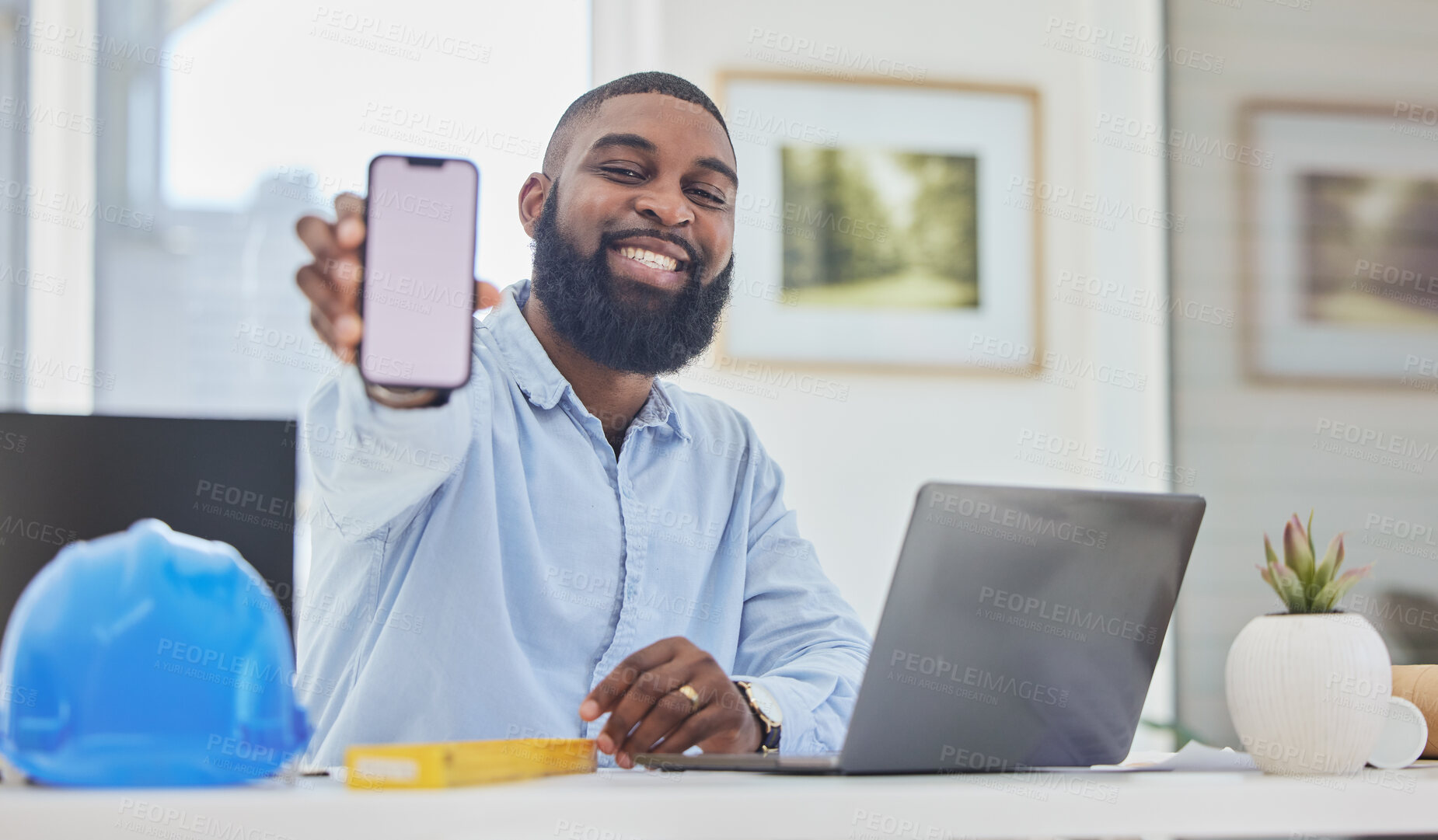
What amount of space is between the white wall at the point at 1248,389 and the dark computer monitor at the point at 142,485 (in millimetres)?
2132

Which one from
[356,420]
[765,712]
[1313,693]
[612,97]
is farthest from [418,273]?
[612,97]

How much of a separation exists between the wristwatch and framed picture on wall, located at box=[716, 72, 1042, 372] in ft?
4.97

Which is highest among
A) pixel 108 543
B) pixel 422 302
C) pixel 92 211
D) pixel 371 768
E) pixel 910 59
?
pixel 910 59

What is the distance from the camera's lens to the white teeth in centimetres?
191

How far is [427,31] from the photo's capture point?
2.79 metres

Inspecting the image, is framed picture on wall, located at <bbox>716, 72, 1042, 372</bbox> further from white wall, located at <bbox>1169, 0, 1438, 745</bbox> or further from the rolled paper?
the rolled paper

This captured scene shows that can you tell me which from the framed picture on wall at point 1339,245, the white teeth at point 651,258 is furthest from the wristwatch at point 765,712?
the framed picture on wall at point 1339,245

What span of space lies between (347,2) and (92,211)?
0.74 meters

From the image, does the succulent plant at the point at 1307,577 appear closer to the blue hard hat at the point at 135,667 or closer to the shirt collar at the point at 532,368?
the blue hard hat at the point at 135,667

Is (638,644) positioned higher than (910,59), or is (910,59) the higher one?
(910,59)

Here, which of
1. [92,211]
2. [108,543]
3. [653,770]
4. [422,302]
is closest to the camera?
[108,543]

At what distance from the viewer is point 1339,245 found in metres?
2.78

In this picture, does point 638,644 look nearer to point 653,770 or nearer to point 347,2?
point 653,770

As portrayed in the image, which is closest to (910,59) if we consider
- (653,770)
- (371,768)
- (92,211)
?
(92,211)
